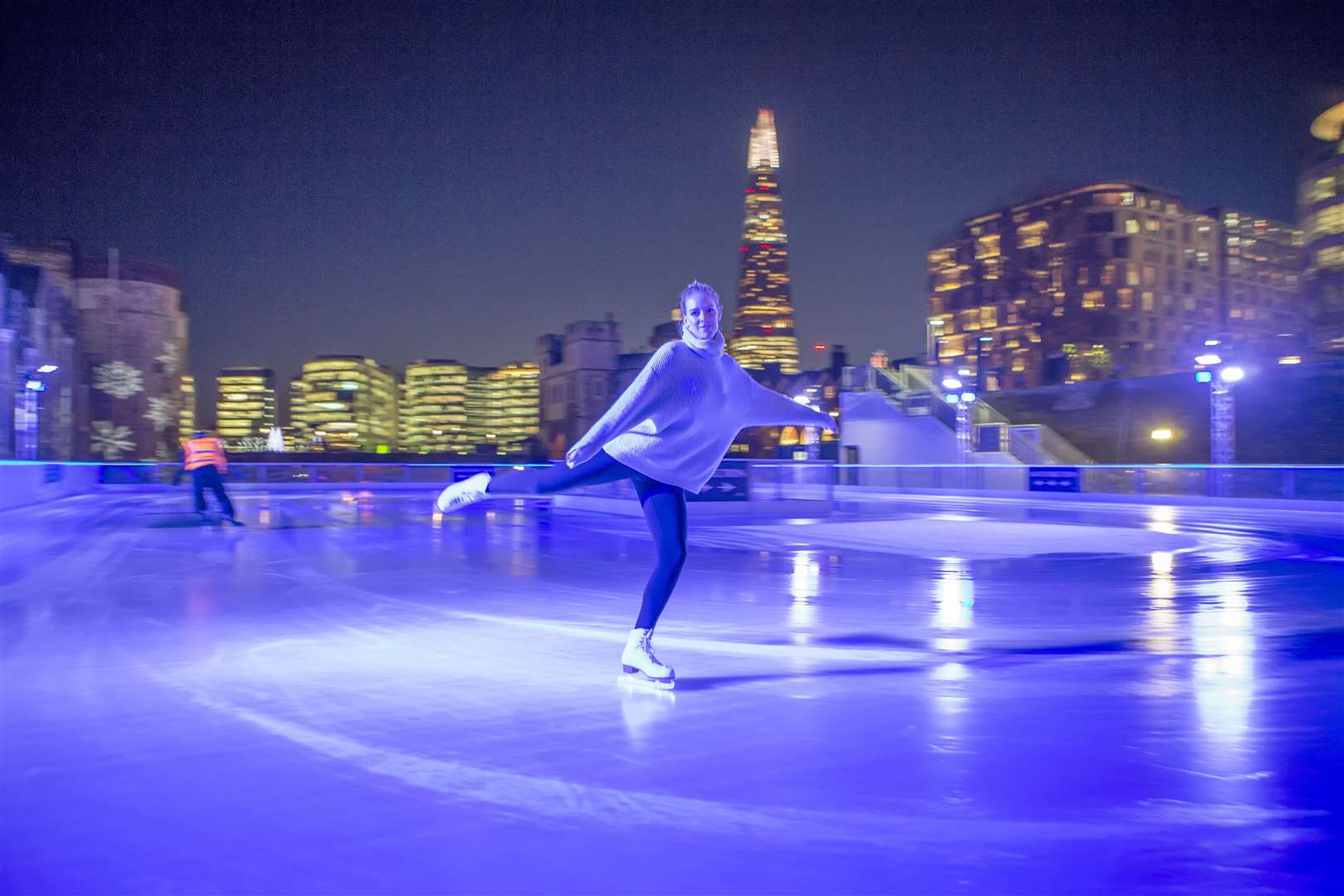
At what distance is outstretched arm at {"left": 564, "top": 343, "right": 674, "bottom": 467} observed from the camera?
4.81 metres

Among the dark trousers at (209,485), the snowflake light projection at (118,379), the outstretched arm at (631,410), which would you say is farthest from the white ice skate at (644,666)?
the snowflake light projection at (118,379)

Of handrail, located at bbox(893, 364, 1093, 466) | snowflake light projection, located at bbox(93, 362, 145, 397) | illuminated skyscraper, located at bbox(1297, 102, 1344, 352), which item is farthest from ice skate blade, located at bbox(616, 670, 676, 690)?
snowflake light projection, located at bbox(93, 362, 145, 397)

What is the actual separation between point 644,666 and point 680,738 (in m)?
0.98

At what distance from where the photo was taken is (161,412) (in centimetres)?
17612

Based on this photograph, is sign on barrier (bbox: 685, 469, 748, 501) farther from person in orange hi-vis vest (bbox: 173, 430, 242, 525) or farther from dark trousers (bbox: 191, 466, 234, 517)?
person in orange hi-vis vest (bbox: 173, 430, 242, 525)

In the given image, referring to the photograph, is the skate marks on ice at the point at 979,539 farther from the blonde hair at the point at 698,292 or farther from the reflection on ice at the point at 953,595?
the blonde hair at the point at 698,292

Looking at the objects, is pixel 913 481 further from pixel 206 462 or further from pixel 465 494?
pixel 465 494

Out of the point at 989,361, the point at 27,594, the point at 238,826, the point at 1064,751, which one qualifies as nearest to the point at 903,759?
the point at 1064,751

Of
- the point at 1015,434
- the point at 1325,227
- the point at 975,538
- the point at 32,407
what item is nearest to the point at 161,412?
the point at 32,407

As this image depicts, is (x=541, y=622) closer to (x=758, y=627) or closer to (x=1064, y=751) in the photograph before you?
(x=758, y=627)

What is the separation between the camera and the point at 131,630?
7055 mm

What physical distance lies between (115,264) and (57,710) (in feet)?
637

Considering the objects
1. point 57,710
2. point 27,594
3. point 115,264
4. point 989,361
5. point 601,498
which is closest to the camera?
point 57,710

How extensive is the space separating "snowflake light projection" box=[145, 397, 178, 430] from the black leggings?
614ft
